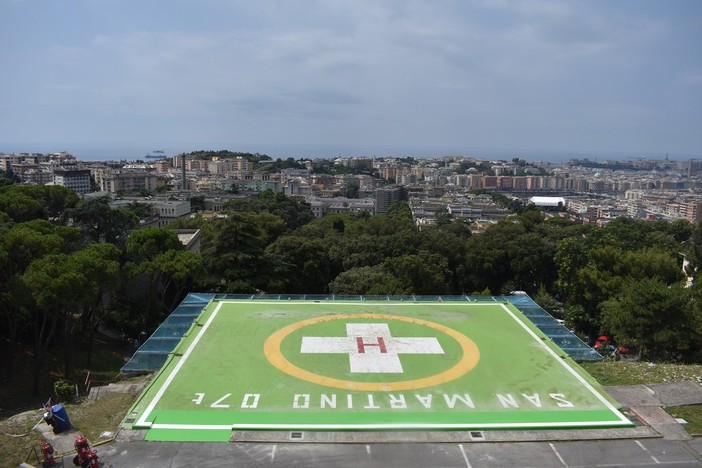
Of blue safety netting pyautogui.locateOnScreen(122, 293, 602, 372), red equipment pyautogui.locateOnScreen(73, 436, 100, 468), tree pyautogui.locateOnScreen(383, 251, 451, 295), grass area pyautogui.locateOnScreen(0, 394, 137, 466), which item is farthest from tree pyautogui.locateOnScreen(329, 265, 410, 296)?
red equipment pyautogui.locateOnScreen(73, 436, 100, 468)

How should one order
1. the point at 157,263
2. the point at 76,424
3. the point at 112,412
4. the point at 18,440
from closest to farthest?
the point at 18,440 → the point at 76,424 → the point at 112,412 → the point at 157,263

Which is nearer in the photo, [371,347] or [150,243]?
[371,347]

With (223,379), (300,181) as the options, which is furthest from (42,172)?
(223,379)

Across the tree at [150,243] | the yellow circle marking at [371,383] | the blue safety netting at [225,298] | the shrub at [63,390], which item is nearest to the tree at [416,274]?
the blue safety netting at [225,298]

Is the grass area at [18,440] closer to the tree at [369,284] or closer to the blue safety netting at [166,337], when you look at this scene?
the blue safety netting at [166,337]

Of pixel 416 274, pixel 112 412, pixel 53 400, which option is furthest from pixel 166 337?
pixel 416 274

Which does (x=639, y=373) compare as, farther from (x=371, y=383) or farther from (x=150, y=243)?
(x=150, y=243)

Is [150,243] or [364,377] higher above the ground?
[150,243]
